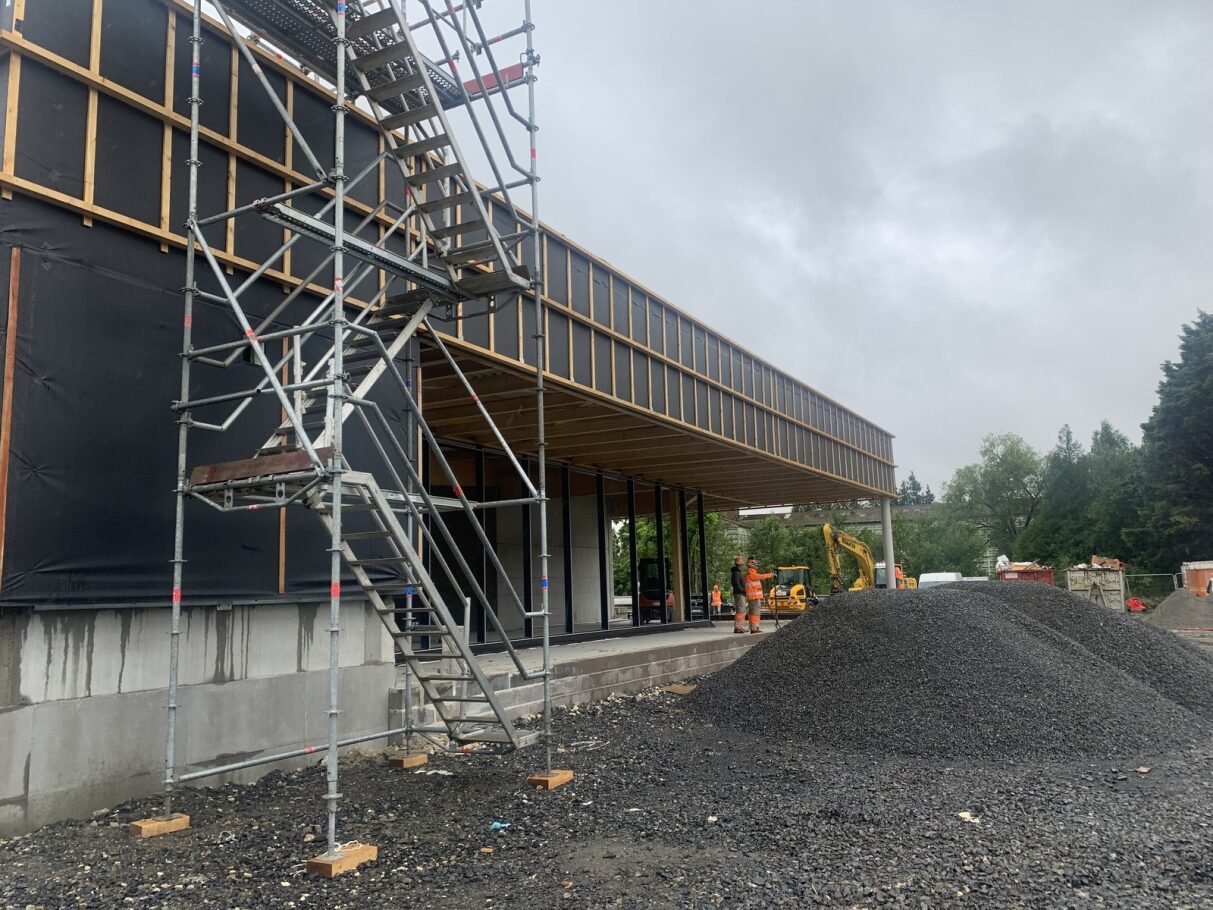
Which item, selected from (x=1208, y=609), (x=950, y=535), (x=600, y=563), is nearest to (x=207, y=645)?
(x=600, y=563)

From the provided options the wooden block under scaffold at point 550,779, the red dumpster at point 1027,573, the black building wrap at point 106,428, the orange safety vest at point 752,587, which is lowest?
the wooden block under scaffold at point 550,779

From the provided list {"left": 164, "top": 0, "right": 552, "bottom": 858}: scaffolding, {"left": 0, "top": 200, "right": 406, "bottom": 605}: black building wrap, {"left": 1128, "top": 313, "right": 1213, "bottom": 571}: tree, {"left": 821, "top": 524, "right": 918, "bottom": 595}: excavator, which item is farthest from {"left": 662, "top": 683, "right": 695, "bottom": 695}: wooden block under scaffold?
{"left": 1128, "top": 313, "right": 1213, "bottom": 571}: tree

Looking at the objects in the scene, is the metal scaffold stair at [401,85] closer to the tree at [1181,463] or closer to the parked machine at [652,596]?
the parked machine at [652,596]

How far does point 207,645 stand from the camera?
7.51 metres

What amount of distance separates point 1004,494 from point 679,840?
72.0 m

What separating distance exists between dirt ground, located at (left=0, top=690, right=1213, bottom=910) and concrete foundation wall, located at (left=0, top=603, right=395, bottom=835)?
0.32 metres

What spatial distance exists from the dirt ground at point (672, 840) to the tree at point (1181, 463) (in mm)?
40885

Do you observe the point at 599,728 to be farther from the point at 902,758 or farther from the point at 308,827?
the point at 308,827

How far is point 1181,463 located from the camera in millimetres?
43531

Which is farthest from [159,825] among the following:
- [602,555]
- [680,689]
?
[602,555]

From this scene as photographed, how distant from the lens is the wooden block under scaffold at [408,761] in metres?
8.41

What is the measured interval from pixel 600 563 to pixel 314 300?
14.6 meters

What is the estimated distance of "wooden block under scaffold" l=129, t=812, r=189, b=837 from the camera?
5988mm

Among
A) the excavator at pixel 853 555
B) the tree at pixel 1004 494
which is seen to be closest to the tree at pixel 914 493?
the tree at pixel 1004 494
